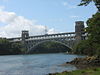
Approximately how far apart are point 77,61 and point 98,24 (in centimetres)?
1682

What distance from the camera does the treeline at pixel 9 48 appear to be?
473ft

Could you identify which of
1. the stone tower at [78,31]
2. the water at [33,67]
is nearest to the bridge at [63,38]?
the stone tower at [78,31]

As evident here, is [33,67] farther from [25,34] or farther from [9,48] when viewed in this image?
[25,34]

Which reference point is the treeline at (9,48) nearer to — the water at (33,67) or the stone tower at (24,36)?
the stone tower at (24,36)

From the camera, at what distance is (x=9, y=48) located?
5797 inches

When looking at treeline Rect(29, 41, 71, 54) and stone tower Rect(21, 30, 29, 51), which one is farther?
treeline Rect(29, 41, 71, 54)

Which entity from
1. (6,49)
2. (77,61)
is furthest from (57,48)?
(77,61)

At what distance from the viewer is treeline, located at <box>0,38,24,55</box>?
144025 millimetres

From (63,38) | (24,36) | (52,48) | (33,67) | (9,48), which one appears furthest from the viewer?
(52,48)

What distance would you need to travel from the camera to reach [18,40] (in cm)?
16862

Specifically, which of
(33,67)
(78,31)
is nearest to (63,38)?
(78,31)

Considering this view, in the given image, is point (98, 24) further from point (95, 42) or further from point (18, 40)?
point (18, 40)

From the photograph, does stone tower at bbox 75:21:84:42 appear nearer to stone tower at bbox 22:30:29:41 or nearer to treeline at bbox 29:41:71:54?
treeline at bbox 29:41:71:54

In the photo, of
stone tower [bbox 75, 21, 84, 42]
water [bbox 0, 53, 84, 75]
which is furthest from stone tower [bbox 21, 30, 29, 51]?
water [bbox 0, 53, 84, 75]
